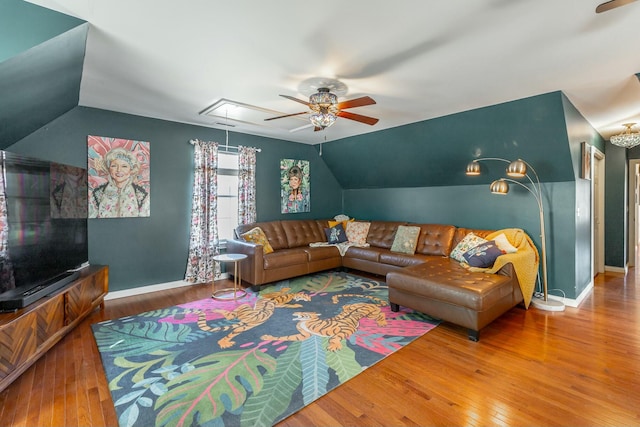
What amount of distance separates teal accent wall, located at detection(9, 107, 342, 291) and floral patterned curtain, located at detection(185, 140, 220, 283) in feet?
0.43

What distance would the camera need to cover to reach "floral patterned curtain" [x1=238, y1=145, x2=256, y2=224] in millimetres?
5254

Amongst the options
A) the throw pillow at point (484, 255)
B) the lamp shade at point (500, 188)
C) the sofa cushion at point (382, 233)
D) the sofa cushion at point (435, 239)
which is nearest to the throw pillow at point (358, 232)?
the sofa cushion at point (382, 233)

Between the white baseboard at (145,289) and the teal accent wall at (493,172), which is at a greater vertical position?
the teal accent wall at (493,172)

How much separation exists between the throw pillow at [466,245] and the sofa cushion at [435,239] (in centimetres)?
40

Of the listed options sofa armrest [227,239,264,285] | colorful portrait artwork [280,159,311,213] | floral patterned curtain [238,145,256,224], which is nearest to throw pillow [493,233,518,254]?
sofa armrest [227,239,264,285]

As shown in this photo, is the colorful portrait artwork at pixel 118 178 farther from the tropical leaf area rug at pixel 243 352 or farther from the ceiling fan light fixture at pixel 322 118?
the ceiling fan light fixture at pixel 322 118

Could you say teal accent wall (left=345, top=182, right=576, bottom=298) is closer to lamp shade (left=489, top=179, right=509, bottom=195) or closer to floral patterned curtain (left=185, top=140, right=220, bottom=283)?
lamp shade (left=489, top=179, right=509, bottom=195)

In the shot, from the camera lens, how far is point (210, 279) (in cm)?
489

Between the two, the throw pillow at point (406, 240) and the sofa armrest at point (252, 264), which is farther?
the throw pillow at point (406, 240)

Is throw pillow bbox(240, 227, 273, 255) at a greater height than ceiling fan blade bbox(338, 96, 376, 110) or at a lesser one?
lesser

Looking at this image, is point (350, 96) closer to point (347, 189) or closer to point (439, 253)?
point (439, 253)

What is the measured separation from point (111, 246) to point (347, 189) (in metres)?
4.73

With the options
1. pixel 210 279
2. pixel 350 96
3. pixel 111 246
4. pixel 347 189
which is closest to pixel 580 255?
pixel 350 96

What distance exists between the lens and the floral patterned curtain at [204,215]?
4.71 metres
